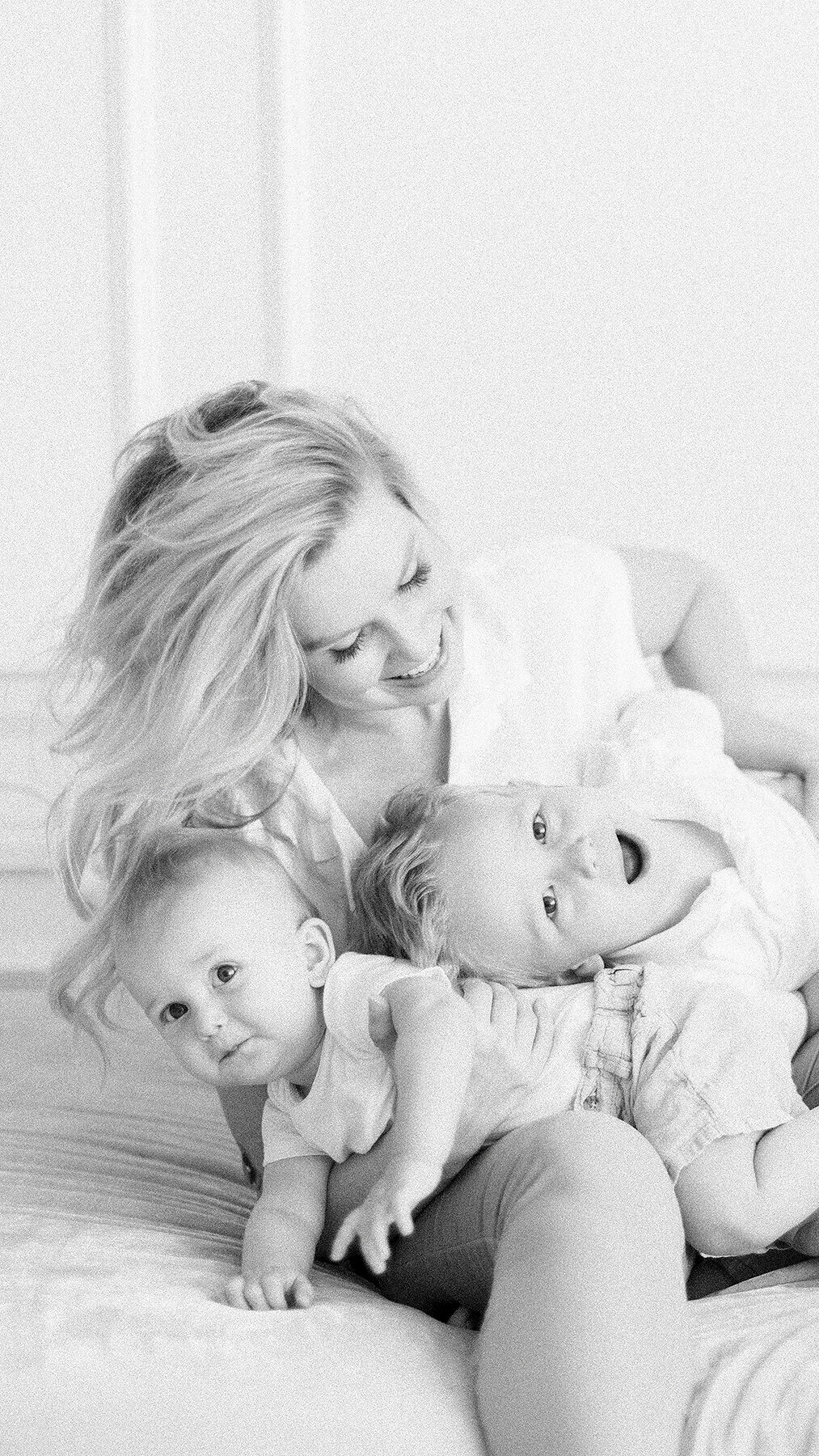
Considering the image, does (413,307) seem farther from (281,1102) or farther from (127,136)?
(281,1102)

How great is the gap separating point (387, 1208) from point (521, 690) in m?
0.85

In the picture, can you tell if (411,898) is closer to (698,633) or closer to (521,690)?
(521,690)

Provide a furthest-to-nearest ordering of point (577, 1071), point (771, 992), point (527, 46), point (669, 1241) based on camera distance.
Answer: point (527, 46) < point (771, 992) < point (577, 1071) < point (669, 1241)

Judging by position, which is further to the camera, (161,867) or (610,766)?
(610,766)

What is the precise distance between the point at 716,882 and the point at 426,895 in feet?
1.08

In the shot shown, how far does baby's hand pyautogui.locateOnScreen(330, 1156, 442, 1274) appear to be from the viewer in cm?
133

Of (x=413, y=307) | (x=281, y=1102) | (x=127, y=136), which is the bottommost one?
(x=281, y=1102)

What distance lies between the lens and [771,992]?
1.76m

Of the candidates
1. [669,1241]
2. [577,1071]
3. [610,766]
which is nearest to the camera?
[669,1241]

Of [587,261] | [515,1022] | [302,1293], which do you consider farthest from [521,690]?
[587,261]

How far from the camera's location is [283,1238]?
158 centimetres

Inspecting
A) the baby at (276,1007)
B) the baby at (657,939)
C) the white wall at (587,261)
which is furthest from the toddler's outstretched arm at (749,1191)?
the white wall at (587,261)

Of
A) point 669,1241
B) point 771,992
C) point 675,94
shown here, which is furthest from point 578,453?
point 669,1241

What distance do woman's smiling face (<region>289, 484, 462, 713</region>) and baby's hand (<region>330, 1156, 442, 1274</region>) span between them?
61 cm
